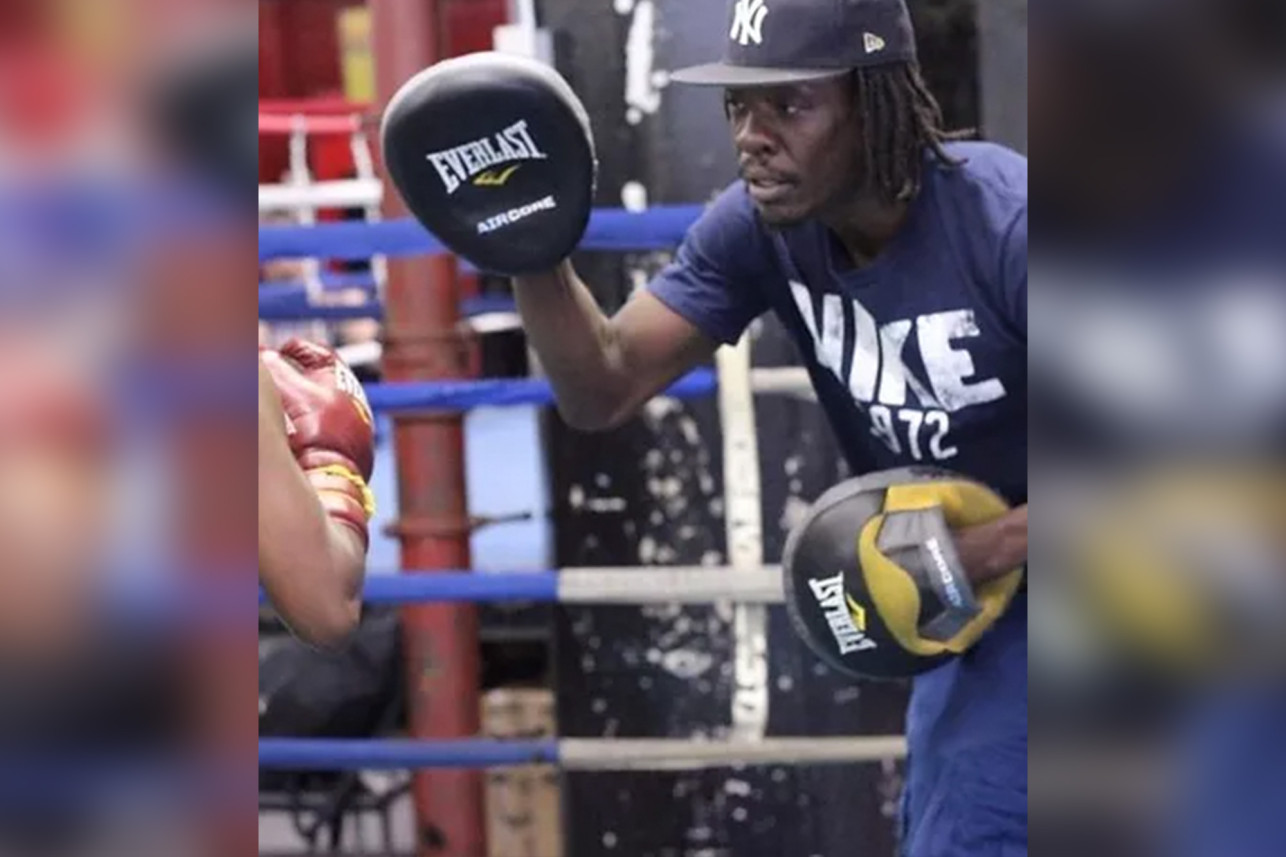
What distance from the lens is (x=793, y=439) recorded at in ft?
8.15

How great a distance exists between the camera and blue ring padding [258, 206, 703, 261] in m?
2.34

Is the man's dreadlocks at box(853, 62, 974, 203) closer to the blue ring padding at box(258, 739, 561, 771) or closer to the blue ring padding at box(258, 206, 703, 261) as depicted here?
the blue ring padding at box(258, 206, 703, 261)

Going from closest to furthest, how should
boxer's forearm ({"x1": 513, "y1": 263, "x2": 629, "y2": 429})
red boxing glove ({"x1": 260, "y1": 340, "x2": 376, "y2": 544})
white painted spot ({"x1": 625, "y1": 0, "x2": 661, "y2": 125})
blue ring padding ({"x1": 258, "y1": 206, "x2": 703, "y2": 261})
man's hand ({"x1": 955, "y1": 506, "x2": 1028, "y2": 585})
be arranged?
red boxing glove ({"x1": 260, "y1": 340, "x2": 376, "y2": 544}), man's hand ({"x1": 955, "y1": 506, "x2": 1028, "y2": 585}), boxer's forearm ({"x1": 513, "y1": 263, "x2": 629, "y2": 429}), blue ring padding ({"x1": 258, "y1": 206, "x2": 703, "y2": 261}), white painted spot ({"x1": 625, "y1": 0, "x2": 661, "y2": 125})

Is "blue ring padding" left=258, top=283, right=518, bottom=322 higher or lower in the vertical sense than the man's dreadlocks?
lower

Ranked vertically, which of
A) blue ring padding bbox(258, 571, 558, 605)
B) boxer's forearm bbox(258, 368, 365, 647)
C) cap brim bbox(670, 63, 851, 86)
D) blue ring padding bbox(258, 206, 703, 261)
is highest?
cap brim bbox(670, 63, 851, 86)

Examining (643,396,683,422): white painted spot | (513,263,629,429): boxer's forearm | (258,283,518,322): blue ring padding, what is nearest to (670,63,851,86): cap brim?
(513,263,629,429): boxer's forearm

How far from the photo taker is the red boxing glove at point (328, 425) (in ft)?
4.41

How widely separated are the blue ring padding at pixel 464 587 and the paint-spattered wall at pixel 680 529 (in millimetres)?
132

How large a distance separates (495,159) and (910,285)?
0.42 meters

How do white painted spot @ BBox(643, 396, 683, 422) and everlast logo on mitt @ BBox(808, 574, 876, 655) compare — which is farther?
white painted spot @ BBox(643, 396, 683, 422)

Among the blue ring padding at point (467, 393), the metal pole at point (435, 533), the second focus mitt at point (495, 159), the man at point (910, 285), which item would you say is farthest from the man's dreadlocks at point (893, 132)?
the metal pole at point (435, 533)

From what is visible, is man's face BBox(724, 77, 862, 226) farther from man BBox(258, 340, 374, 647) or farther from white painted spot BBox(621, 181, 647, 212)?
white painted spot BBox(621, 181, 647, 212)

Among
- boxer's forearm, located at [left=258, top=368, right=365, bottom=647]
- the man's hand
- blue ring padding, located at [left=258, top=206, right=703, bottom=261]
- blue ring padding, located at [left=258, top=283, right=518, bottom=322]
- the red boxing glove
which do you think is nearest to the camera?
boxer's forearm, located at [left=258, top=368, right=365, bottom=647]

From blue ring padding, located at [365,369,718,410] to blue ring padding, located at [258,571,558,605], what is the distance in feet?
0.74
